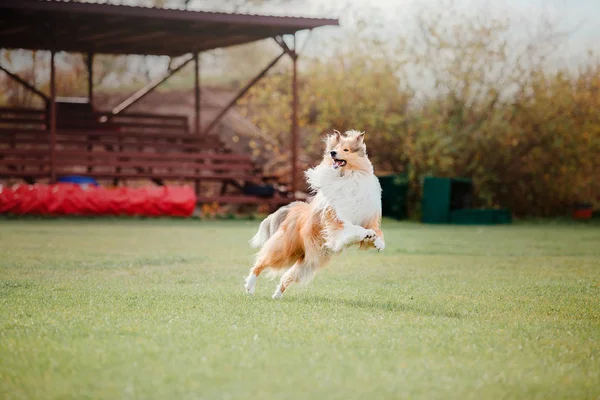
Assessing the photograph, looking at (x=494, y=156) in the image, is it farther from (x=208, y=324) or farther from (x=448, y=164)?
(x=208, y=324)

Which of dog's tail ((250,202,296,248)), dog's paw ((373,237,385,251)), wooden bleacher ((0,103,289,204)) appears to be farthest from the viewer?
wooden bleacher ((0,103,289,204))

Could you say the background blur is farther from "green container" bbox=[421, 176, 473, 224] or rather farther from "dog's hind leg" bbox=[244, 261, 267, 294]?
"dog's hind leg" bbox=[244, 261, 267, 294]

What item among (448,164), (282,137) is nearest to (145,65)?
(282,137)

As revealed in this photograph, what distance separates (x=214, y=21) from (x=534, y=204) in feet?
35.1

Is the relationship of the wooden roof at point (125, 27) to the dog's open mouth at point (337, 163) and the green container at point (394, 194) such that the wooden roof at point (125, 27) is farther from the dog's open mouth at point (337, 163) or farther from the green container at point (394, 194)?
the dog's open mouth at point (337, 163)

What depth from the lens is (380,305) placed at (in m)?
6.88

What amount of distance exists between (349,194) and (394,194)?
14.3 m

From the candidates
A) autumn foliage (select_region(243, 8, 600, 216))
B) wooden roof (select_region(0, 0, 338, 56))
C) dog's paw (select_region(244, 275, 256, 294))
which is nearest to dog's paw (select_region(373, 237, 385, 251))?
dog's paw (select_region(244, 275, 256, 294))

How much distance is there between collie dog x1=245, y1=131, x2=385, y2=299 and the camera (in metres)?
7.14

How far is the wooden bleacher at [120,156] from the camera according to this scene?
68.3ft

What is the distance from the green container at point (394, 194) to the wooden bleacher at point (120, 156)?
2.63 m

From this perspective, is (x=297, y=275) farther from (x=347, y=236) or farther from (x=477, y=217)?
(x=477, y=217)

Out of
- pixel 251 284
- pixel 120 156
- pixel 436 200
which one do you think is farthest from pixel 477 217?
pixel 251 284

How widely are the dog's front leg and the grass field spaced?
1.65 ft
